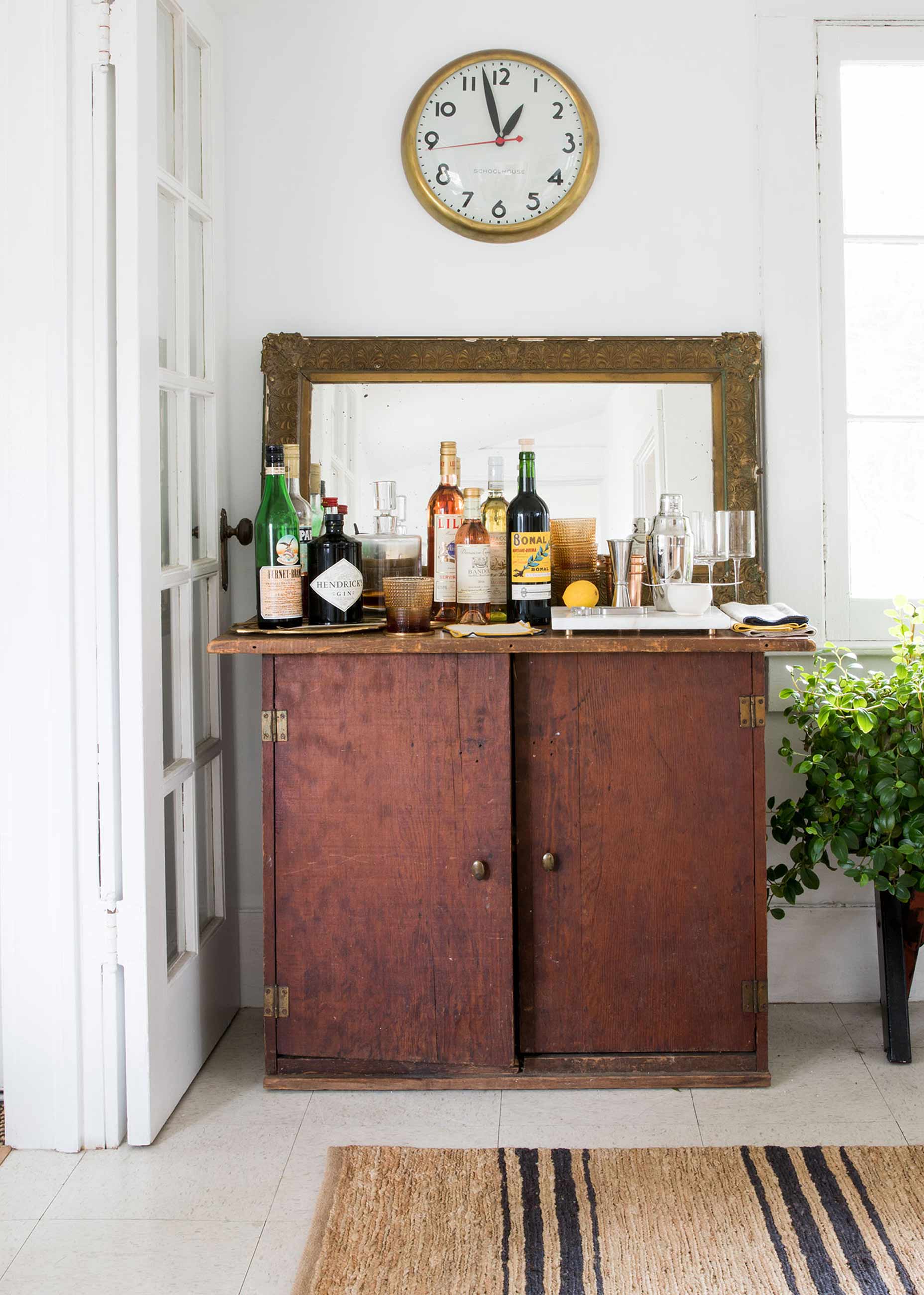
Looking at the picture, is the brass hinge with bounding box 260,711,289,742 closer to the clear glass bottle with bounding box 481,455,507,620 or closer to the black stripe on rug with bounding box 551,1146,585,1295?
the clear glass bottle with bounding box 481,455,507,620

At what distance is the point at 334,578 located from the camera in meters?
2.30

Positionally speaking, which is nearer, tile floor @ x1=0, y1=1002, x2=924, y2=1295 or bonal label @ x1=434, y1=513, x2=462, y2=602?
tile floor @ x1=0, y1=1002, x2=924, y2=1295

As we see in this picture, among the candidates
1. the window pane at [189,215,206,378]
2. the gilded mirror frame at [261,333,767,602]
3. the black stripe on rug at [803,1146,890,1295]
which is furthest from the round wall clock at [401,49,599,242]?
the black stripe on rug at [803,1146,890,1295]

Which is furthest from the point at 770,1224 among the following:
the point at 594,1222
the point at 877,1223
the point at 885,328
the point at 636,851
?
the point at 885,328

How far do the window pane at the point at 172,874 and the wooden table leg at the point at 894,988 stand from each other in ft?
4.98

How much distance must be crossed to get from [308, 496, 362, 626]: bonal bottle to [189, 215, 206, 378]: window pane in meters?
0.49

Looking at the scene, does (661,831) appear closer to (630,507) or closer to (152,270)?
(630,507)

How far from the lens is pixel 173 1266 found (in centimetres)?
180

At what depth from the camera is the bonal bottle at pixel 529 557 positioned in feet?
7.77

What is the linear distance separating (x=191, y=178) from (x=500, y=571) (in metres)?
1.07

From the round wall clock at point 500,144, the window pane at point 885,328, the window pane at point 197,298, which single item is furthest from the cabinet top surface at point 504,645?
the round wall clock at point 500,144

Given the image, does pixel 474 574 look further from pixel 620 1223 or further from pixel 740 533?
pixel 620 1223

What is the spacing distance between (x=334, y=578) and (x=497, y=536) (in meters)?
0.38

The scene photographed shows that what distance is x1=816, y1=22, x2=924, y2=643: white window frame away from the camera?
262 cm
